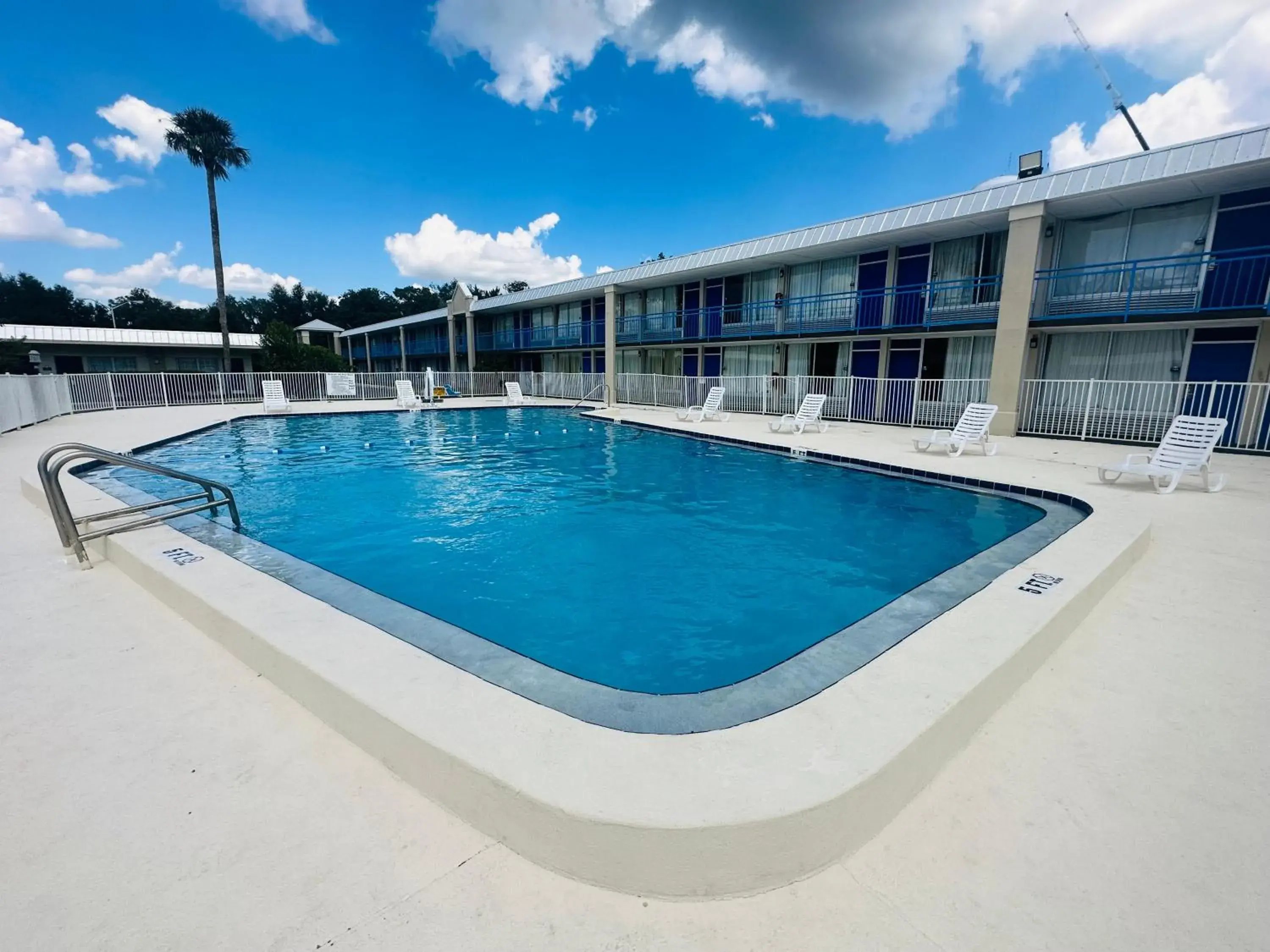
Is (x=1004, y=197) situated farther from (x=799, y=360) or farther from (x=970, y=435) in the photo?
(x=799, y=360)

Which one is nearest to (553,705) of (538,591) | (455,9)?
(538,591)

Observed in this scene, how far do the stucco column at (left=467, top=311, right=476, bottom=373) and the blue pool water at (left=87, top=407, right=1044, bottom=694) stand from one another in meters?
19.9

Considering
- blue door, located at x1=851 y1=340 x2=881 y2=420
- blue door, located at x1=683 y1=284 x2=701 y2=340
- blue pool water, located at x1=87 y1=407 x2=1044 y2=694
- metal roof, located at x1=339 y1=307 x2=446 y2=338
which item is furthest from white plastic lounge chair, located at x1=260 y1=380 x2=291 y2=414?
blue door, located at x1=851 y1=340 x2=881 y2=420

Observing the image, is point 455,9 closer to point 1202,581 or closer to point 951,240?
point 951,240

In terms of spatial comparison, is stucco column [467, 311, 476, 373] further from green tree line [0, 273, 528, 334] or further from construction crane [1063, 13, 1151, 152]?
construction crane [1063, 13, 1151, 152]

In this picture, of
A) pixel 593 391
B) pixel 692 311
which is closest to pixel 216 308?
pixel 593 391

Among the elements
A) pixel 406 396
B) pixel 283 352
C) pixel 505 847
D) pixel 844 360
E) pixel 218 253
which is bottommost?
pixel 505 847

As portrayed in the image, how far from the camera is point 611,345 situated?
21828 millimetres

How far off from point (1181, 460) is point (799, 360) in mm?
11952

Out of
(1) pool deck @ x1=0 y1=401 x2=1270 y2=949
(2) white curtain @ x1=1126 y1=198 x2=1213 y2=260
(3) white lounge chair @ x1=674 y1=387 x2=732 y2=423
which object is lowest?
(1) pool deck @ x1=0 y1=401 x2=1270 y2=949

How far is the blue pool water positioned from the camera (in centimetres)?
399

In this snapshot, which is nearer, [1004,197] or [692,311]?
[1004,197]

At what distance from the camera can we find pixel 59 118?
960 inches

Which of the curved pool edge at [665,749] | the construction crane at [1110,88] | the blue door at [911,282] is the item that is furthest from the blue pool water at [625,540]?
the construction crane at [1110,88]
